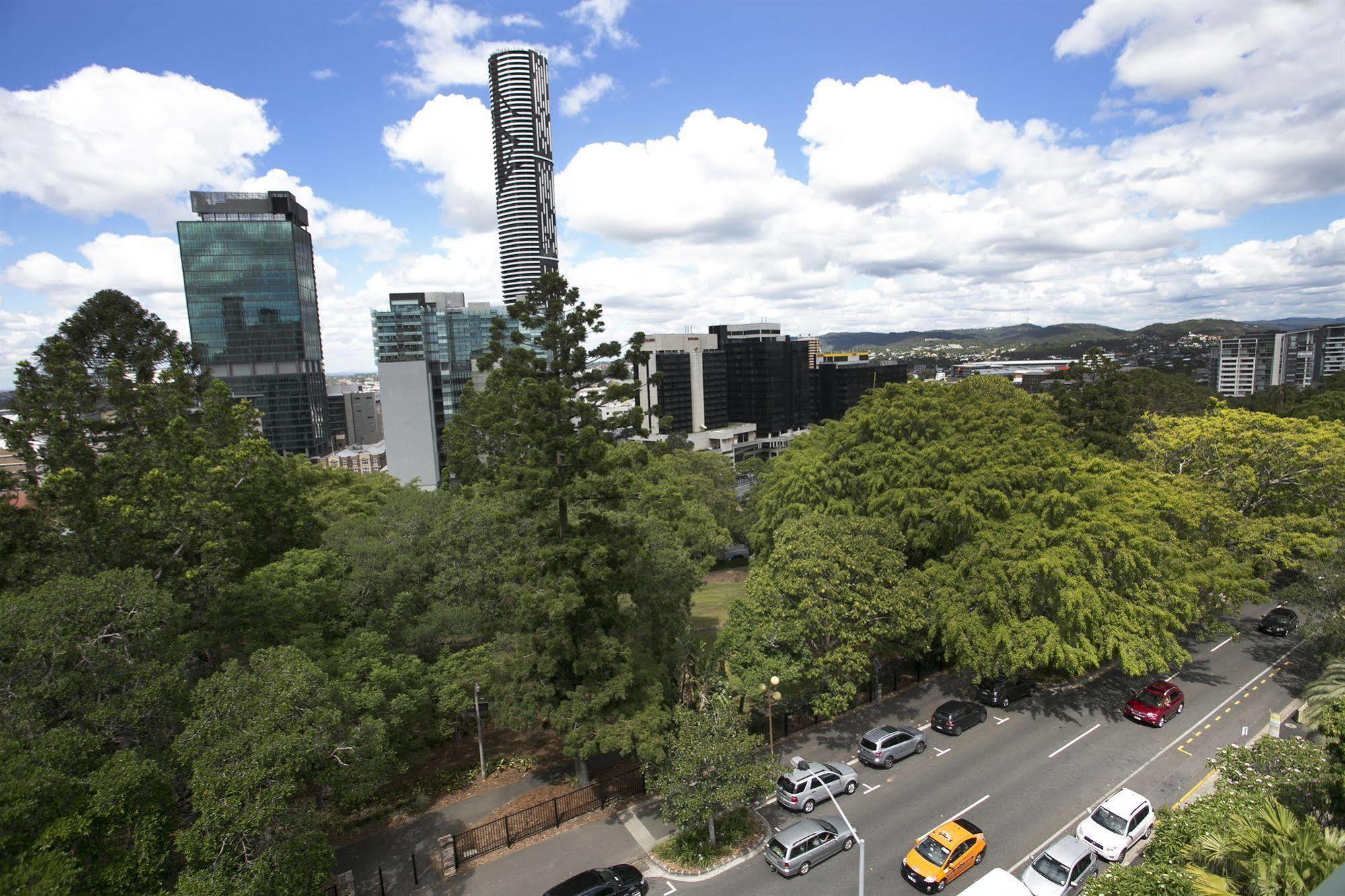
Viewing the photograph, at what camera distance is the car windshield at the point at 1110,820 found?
1654cm

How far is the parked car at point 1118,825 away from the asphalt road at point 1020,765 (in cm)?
96

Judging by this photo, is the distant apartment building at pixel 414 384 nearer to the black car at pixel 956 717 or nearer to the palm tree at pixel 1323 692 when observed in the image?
the black car at pixel 956 717

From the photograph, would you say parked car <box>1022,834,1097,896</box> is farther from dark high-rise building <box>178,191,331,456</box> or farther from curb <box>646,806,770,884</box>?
dark high-rise building <box>178,191,331,456</box>

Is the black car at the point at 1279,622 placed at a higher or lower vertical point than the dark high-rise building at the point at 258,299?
lower

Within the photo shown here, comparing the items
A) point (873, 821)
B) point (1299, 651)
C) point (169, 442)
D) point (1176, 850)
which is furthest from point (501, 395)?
point (1299, 651)

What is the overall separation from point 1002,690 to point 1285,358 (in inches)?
8070

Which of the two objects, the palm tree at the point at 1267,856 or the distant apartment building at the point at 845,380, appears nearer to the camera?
the palm tree at the point at 1267,856

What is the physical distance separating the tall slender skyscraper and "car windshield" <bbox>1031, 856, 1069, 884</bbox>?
15611 centimetres

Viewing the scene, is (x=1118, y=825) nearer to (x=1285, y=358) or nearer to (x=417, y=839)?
(x=417, y=839)

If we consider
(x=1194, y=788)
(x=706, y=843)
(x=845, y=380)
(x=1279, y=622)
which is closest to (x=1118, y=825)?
(x=1194, y=788)

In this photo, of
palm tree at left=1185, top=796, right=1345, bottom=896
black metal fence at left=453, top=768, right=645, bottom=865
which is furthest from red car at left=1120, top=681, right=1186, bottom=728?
black metal fence at left=453, top=768, right=645, bottom=865

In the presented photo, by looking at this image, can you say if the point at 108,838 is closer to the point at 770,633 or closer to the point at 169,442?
the point at 169,442

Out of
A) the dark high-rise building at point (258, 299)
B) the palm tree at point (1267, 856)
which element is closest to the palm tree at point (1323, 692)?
the palm tree at point (1267, 856)

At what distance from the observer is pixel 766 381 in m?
127
